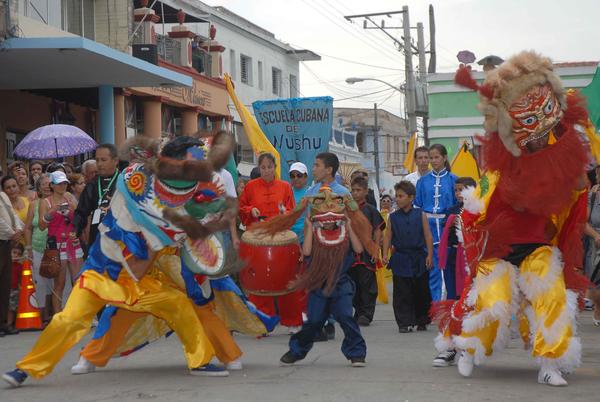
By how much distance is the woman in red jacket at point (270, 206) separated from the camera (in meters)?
10.8

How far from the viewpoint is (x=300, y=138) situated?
15422 mm

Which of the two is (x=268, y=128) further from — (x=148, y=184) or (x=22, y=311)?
(x=148, y=184)

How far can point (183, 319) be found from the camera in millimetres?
7770

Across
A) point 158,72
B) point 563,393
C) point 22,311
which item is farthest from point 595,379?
point 158,72

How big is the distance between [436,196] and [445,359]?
12.1 ft

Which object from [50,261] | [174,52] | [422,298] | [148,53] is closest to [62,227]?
[50,261]

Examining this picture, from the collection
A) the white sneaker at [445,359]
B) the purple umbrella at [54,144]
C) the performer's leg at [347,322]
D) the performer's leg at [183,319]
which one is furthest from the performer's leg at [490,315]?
the purple umbrella at [54,144]

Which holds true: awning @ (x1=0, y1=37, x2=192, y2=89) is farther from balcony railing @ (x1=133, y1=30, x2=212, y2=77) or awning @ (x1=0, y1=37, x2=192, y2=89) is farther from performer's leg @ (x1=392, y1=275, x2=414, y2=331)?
performer's leg @ (x1=392, y1=275, x2=414, y2=331)

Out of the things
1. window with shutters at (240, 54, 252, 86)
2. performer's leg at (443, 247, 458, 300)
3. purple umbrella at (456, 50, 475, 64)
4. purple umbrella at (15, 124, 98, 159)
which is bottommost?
performer's leg at (443, 247, 458, 300)

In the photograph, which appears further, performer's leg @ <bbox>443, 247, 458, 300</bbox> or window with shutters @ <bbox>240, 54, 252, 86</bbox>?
window with shutters @ <bbox>240, 54, 252, 86</bbox>

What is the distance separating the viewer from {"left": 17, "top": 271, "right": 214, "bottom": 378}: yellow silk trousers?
291 inches

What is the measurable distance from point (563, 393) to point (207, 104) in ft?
85.1

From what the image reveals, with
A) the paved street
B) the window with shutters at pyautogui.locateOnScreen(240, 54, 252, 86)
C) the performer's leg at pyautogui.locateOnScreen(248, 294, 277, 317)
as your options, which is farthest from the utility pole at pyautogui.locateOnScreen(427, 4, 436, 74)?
the paved street

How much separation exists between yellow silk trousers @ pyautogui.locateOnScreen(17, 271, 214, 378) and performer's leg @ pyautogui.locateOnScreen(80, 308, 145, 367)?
1.03 feet
